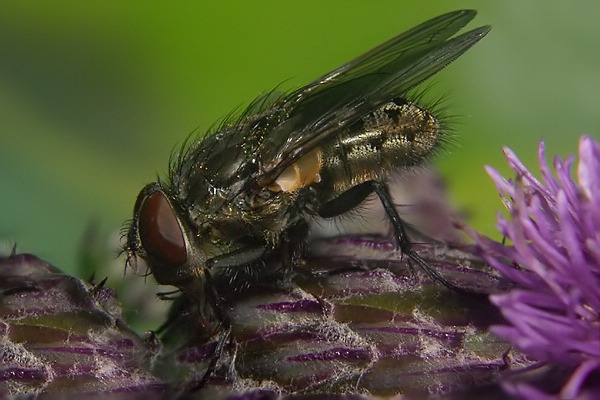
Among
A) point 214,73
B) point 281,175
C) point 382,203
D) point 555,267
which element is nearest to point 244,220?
point 281,175

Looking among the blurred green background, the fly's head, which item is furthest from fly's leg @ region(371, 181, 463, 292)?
the blurred green background

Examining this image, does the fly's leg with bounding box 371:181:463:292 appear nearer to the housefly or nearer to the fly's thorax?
the housefly

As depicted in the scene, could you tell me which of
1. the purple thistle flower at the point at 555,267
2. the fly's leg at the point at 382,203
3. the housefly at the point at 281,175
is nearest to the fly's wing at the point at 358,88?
the housefly at the point at 281,175

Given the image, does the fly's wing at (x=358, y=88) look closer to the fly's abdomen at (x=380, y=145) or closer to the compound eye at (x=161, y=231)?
the fly's abdomen at (x=380, y=145)

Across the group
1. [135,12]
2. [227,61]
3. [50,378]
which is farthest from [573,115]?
[50,378]

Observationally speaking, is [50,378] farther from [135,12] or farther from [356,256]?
[135,12]

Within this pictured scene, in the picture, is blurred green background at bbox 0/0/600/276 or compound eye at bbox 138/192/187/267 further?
blurred green background at bbox 0/0/600/276
